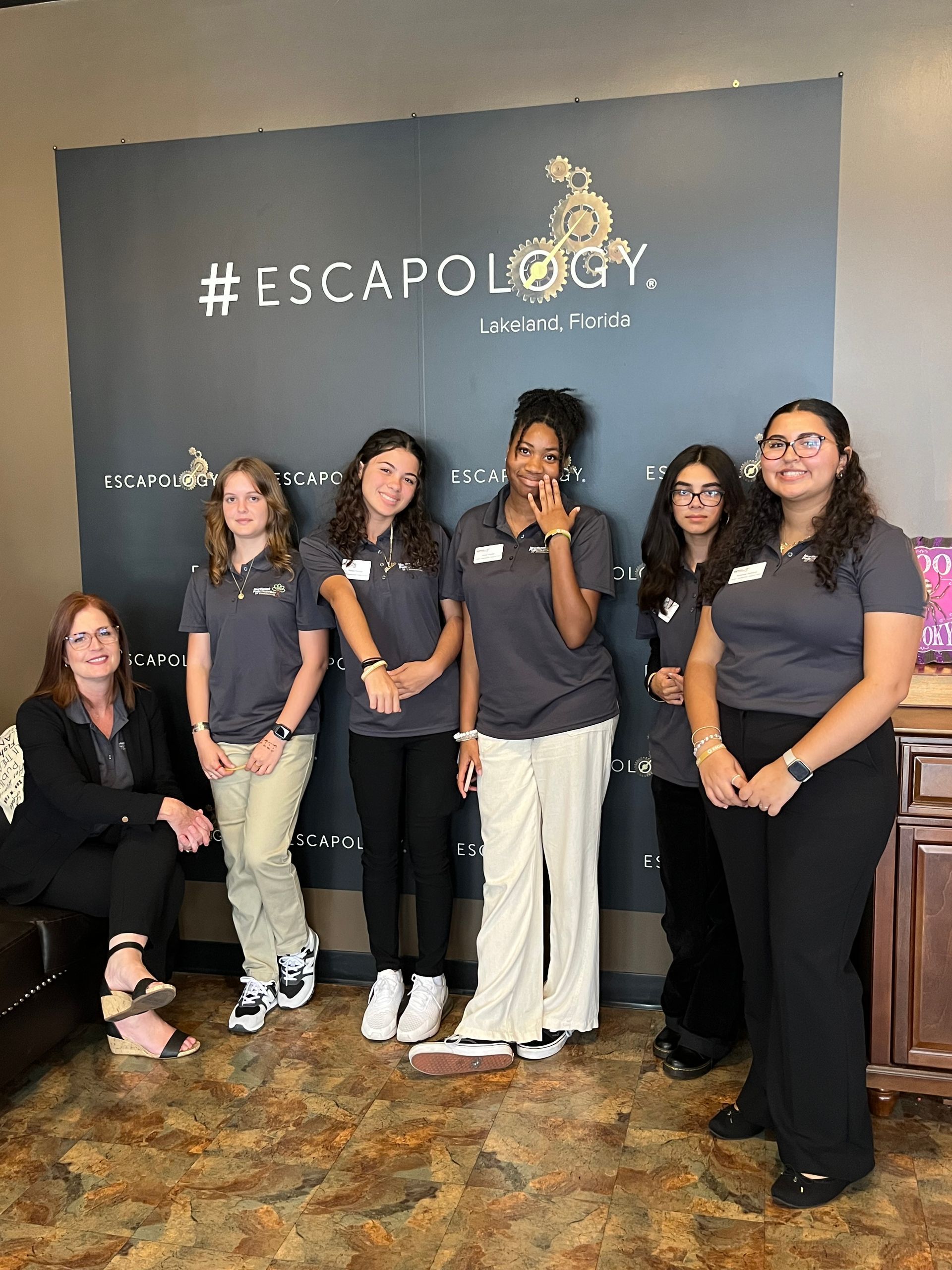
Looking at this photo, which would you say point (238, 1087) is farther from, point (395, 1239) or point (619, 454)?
point (619, 454)

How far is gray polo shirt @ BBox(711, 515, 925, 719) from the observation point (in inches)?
86.9

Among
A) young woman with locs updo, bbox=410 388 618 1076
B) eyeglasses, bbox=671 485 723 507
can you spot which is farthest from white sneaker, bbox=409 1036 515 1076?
eyeglasses, bbox=671 485 723 507

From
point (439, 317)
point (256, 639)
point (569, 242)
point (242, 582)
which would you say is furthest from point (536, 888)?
point (569, 242)

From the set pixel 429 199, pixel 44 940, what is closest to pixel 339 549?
pixel 429 199

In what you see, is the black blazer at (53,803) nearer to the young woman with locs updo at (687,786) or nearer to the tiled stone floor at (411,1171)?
the tiled stone floor at (411,1171)

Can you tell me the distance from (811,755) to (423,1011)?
61.1 inches

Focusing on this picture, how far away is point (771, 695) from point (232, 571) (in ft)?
5.81

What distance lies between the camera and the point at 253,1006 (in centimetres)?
328

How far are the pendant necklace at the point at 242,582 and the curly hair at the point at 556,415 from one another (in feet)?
2.90

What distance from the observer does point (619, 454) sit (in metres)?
3.24

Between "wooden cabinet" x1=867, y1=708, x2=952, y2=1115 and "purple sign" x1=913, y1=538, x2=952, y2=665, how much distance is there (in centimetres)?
38

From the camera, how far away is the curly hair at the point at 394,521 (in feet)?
10.4

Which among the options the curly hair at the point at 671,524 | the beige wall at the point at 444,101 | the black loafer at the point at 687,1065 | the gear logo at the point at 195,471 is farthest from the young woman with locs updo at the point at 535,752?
the gear logo at the point at 195,471

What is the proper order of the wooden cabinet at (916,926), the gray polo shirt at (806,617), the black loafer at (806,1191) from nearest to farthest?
1. the gray polo shirt at (806,617)
2. the black loafer at (806,1191)
3. the wooden cabinet at (916,926)
